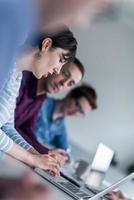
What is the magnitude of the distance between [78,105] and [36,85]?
0.28 meters

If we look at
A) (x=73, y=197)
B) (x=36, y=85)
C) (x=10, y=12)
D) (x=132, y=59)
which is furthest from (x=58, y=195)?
(x=132, y=59)

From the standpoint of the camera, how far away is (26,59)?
0.56 metres

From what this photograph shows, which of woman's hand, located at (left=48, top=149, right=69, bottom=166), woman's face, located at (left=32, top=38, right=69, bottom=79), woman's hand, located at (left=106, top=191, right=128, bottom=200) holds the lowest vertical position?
woman's hand, located at (left=106, top=191, right=128, bottom=200)

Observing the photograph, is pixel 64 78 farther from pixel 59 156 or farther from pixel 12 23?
pixel 12 23

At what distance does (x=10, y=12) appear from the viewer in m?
0.40

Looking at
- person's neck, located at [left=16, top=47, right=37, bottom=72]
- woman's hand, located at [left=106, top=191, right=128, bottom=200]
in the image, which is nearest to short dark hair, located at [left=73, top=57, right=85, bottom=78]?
person's neck, located at [left=16, top=47, right=37, bottom=72]

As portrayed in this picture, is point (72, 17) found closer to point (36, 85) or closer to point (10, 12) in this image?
point (10, 12)

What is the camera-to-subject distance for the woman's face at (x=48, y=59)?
568 mm

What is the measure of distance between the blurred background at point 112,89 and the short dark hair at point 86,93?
13mm

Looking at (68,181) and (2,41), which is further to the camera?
(68,181)

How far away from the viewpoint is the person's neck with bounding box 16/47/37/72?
21.0 inches

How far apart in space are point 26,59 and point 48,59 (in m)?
0.03

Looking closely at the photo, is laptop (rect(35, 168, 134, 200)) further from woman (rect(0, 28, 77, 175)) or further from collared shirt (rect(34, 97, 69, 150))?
collared shirt (rect(34, 97, 69, 150))

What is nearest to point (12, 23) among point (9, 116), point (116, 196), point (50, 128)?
point (9, 116)
